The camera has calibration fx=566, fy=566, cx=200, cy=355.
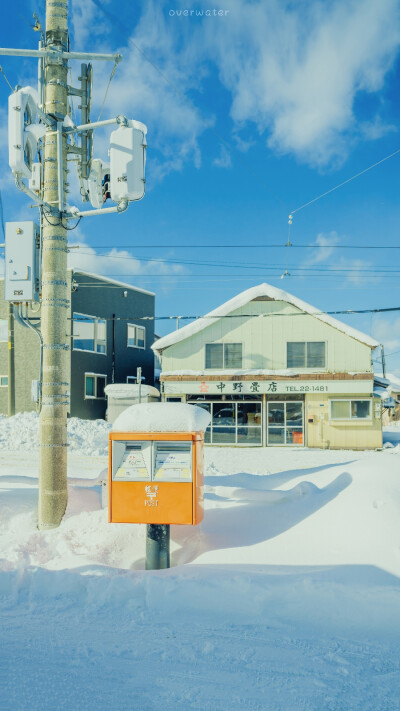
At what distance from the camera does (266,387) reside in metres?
25.9

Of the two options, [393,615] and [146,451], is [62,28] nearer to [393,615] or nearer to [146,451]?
[146,451]

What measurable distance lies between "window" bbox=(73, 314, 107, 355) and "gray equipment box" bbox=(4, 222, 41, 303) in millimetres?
22099

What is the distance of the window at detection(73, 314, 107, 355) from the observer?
29031 mm

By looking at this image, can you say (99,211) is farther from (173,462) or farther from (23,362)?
(23,362)

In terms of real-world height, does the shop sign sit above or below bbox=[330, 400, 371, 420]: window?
above

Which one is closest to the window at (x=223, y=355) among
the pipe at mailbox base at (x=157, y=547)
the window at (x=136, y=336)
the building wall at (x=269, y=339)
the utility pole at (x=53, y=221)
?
the building wall at (x=269, y=339)

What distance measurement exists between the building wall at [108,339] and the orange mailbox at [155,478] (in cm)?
2256

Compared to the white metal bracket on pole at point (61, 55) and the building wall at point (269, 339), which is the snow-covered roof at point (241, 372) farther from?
the white metal bracket on pole at point (61, 55)

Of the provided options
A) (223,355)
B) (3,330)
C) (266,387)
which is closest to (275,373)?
(266,387)

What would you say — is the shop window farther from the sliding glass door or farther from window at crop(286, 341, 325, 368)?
window at crop(286, 341, 325, 368)

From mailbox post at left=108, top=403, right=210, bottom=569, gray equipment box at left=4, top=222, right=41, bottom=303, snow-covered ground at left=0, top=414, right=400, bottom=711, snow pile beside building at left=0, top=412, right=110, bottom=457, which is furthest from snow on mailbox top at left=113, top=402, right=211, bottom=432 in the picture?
snow pile beside building at left=0, top=412, right=110, bottom=457

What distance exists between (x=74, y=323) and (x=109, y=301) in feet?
9.91

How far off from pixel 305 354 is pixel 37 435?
12.4 m

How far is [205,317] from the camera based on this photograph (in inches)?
1056
